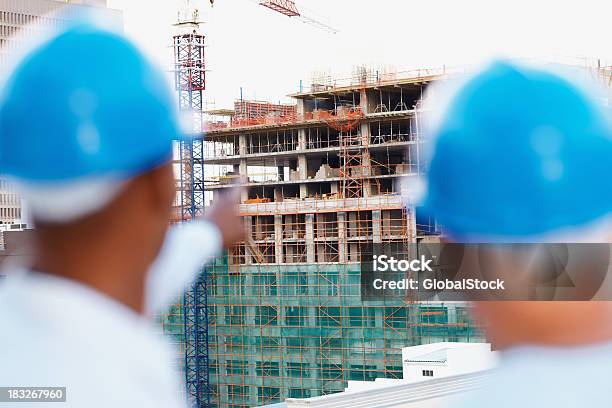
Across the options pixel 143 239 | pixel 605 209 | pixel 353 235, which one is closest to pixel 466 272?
pixel 605 209

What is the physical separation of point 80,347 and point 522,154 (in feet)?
0.83

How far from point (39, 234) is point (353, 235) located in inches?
955

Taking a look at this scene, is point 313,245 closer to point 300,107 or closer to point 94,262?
point 300,107

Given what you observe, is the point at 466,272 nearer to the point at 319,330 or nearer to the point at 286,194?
the point at 319,330

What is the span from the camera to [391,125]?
2644 centimetres

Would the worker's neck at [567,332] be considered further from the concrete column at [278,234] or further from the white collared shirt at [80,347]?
the concrete column at [278,234]

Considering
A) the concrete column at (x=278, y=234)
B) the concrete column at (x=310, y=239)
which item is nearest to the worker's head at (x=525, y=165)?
the concrete column at (x=310, y=239)

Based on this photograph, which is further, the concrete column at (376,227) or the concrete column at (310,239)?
the concrete column at (310,239)

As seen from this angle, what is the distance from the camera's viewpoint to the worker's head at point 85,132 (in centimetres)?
63

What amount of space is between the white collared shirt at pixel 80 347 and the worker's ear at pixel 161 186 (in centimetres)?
6

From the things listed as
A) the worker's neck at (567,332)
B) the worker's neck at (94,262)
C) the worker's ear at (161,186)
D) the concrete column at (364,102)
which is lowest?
the worker's neck at (567,332)

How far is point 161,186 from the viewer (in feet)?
2.19

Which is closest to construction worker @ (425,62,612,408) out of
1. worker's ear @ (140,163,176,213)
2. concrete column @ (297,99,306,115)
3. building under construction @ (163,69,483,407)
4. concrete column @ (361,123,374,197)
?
worker's ear @ (140,163,176,213)

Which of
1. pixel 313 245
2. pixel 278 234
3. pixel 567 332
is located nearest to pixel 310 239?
pixel 313 245
